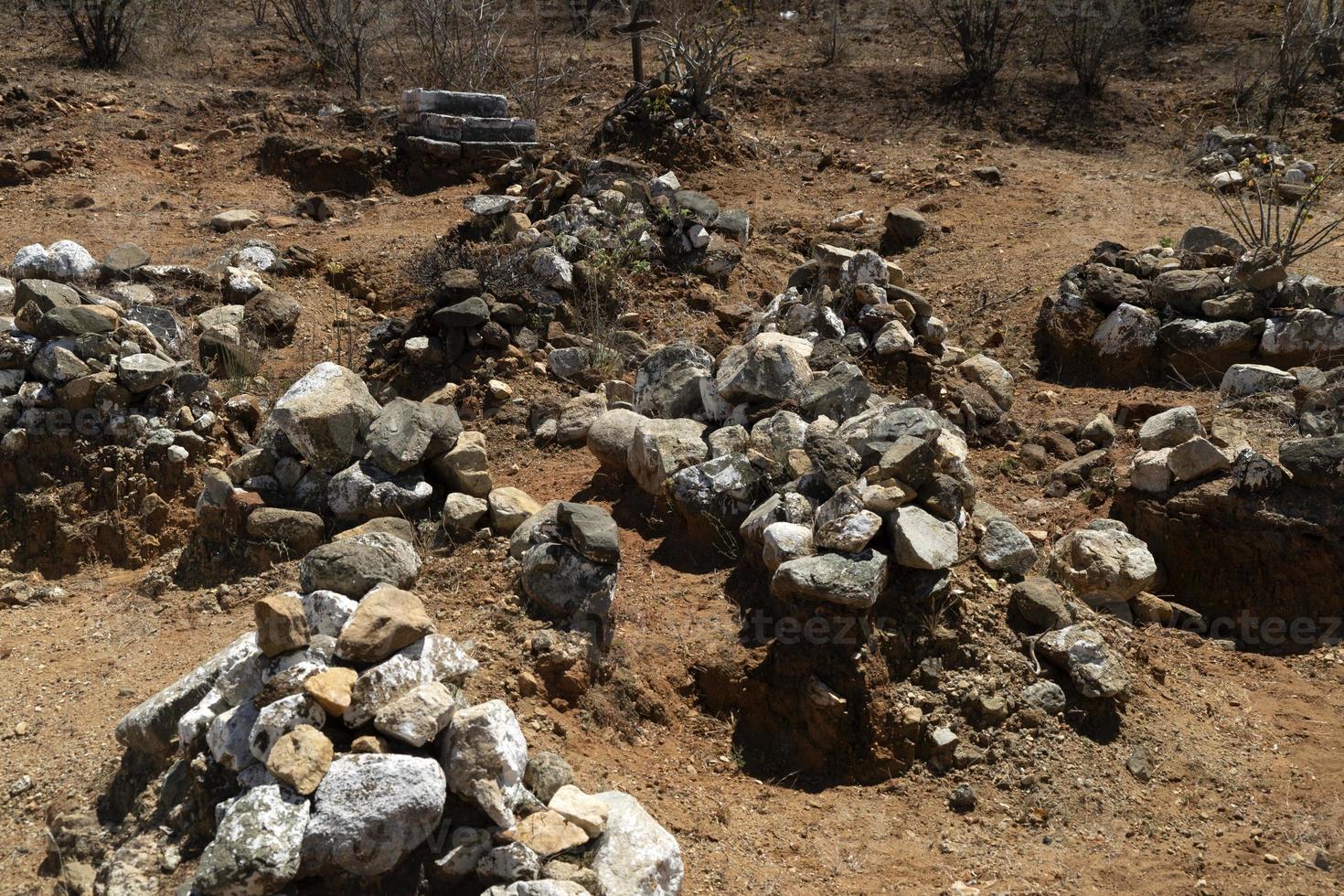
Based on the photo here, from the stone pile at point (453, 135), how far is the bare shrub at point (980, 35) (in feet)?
17.0

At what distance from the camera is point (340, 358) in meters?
6.76

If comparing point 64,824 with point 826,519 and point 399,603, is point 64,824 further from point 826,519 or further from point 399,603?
point 826,519

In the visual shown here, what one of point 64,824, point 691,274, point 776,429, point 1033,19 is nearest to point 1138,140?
point 1033,19

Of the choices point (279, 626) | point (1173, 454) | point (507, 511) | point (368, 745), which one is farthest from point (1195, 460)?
point (279, 626)

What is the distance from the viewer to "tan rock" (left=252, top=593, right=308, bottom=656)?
10.9ft

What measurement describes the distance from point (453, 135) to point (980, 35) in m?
6.07

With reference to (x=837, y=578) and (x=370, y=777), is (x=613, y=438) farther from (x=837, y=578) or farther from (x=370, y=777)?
(x=370, y=777)

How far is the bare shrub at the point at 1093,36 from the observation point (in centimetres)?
1188

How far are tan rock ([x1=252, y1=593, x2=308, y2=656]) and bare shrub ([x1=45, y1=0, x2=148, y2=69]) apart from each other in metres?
10.6

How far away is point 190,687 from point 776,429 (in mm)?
2580

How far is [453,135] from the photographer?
9680 mm

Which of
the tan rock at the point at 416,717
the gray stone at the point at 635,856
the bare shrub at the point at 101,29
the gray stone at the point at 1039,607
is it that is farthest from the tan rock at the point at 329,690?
the bare shrub at the point at 101,29

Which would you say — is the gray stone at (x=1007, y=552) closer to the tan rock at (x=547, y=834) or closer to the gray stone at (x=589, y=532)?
the gray stone at (x=589, y=532)

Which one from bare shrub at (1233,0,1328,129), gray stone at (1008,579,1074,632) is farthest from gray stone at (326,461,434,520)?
bare shrub at (1233,0,1328,129)
